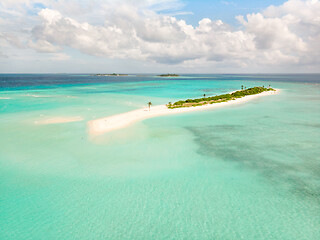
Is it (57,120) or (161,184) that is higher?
(57,120)

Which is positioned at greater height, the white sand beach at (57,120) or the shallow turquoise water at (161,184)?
the white sand beach at (57,120)

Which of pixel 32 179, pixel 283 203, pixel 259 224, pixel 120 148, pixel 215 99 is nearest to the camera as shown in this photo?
pixel 259 224

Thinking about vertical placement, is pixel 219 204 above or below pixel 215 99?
below

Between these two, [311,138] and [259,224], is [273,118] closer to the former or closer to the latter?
[311,138]

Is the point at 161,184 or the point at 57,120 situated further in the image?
the point at 57,120

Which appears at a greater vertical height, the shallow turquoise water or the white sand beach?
the white sand beach

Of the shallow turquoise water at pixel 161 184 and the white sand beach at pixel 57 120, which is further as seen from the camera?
the white sand beach at pixel 57 120

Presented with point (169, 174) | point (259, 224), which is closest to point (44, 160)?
point (169, 174)

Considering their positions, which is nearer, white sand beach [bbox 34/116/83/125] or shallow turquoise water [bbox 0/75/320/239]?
shallow turquoise water [bbox 0/75/320/239]
